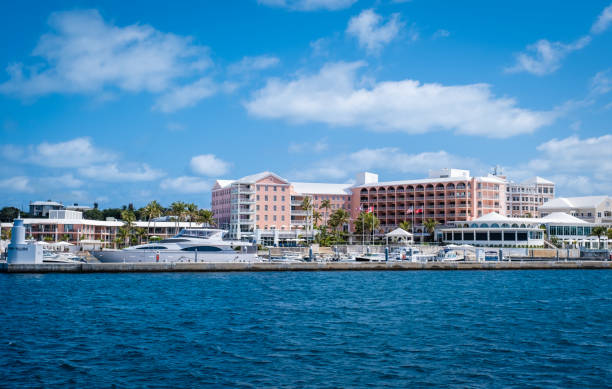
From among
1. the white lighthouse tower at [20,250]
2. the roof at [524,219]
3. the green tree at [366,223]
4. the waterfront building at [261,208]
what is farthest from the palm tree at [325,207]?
the white lighthouse tower at [20,250]

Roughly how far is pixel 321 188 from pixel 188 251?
84259mm

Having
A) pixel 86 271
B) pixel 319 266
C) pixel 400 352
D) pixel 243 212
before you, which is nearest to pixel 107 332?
pixel 400 352

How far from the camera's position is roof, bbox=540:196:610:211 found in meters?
154

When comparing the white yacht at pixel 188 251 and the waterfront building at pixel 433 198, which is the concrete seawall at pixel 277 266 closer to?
the white yacht at pixel 188 251

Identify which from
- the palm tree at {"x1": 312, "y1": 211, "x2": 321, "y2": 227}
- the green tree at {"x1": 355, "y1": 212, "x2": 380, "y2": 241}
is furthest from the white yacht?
the green tree at {"x1": 355, "y1": 212, "x2": 380, "y2": 241}

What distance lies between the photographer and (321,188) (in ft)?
504

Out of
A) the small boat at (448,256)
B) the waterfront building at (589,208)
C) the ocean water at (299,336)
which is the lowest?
the ocean water at (299,336)

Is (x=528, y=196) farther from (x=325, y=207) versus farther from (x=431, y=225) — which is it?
(x=325, y=207)

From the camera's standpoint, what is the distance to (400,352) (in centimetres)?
2528

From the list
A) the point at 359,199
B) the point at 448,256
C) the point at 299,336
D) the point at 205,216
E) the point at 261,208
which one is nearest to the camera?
the point at 299,336

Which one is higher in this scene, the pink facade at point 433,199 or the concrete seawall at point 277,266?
the pink facade at point 433,199

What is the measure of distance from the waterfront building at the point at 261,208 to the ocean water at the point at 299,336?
250 ft

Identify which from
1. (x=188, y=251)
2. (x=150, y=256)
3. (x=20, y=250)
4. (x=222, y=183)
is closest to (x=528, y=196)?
(x=222, y=183)

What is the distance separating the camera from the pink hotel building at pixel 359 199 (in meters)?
131
